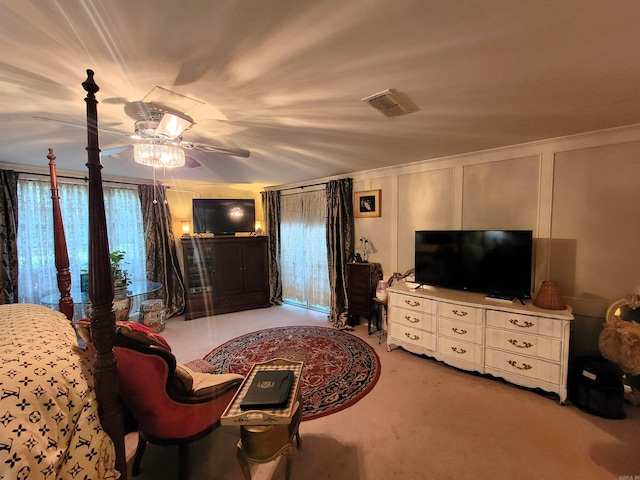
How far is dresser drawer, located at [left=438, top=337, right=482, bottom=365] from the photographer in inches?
103

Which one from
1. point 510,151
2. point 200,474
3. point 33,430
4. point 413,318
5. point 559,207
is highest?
point 510,151

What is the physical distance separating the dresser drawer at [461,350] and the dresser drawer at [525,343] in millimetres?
147

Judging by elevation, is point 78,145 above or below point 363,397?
above

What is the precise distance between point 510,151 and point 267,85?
2683 millimetres

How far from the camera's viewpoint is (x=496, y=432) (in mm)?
1955

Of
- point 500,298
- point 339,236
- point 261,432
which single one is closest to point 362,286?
point 339,236

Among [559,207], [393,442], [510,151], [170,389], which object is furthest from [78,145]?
[559,207]

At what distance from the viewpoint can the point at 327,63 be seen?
1.30 m

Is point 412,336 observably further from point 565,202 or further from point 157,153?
point 157,153

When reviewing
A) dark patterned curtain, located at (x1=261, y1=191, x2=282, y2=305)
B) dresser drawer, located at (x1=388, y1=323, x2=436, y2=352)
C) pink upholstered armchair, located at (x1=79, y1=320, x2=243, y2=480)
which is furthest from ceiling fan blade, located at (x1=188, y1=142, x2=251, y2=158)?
dark patterned curtain, located at (x1=261, y1=191, x2=282, y2=305)

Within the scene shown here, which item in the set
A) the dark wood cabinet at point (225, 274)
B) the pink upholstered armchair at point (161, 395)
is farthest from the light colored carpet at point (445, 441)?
the dark wood cabinet at point (225, 274)

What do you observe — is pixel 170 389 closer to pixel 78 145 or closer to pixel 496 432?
Answer: pixel 496 432

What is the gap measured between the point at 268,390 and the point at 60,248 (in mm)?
2095

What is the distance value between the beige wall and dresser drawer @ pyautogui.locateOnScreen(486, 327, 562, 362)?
0.59m
